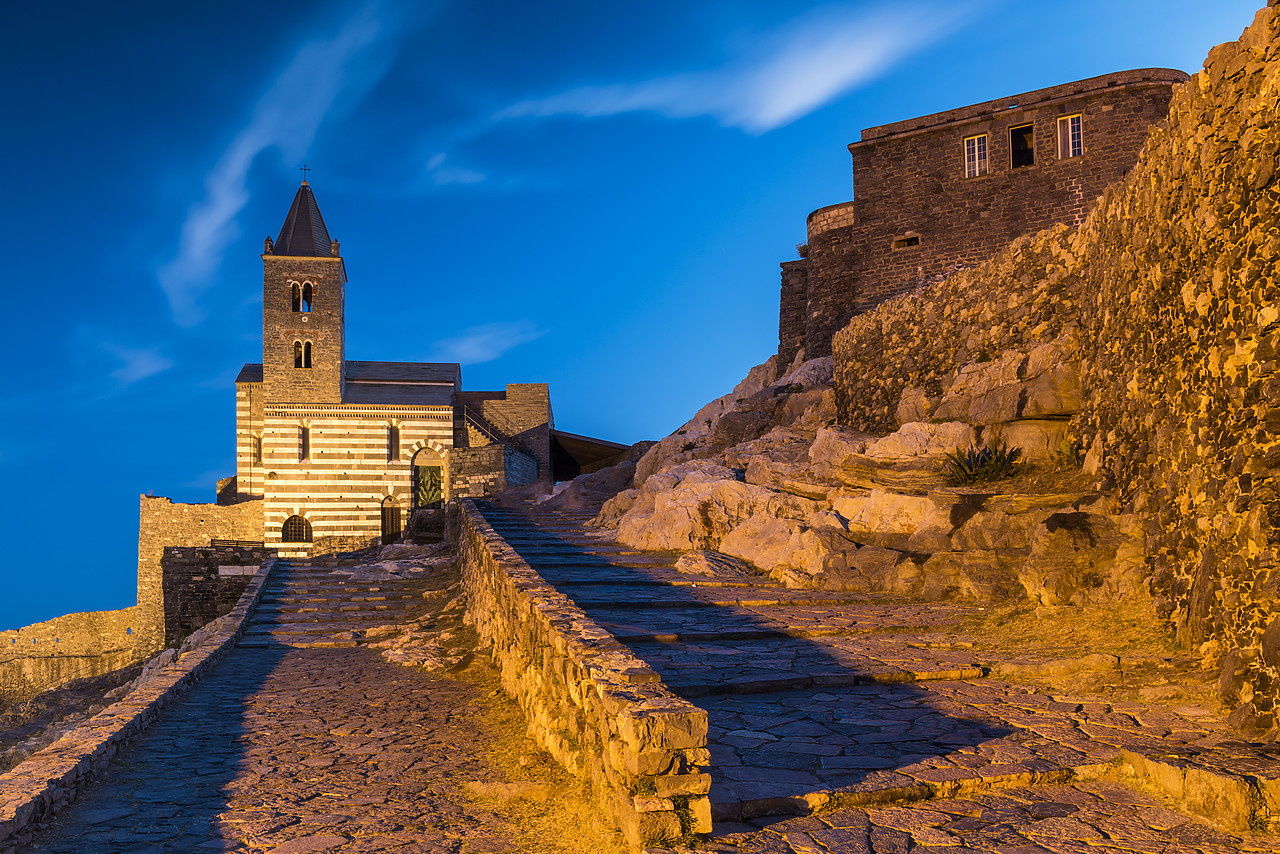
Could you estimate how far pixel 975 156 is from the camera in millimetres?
20062

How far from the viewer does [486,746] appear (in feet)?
20.2

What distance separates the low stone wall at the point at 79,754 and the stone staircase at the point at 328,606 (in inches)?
68.0

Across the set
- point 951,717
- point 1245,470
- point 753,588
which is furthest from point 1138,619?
point 753,588

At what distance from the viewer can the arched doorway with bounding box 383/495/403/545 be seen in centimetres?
3338

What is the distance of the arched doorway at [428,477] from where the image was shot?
34.0 m

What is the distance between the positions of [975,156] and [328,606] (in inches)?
679

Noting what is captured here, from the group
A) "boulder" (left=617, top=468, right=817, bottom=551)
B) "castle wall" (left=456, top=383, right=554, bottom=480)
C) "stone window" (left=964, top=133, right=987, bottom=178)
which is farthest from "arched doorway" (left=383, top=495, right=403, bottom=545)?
"stone window" (left=964, top=133, right=987, bottom=178)

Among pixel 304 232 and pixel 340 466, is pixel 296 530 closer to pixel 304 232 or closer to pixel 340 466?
pixel 340 466

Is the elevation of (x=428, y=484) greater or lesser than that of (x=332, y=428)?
lesser

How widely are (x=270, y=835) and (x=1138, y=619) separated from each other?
6.14 metres

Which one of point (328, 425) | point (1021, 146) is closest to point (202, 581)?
point (328, 425)

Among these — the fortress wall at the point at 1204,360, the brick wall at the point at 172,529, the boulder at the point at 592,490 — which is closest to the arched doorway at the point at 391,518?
the brick wall at the point at 172,529

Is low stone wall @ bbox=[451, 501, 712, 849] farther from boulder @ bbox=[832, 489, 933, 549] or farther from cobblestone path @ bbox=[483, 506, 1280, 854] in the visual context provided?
boulder @ bbox=[832, 489, 933, 549]

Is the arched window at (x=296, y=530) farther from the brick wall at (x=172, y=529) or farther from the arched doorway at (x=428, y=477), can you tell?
the arched doorway at (x=428, y=477)
